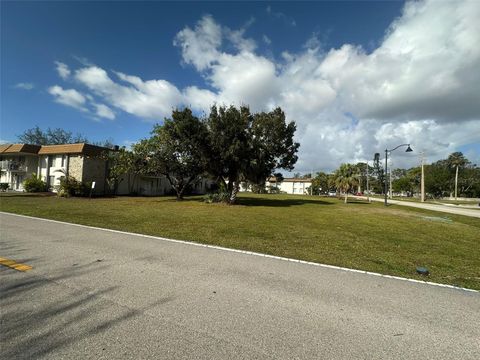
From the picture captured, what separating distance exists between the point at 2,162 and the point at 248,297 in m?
45.6

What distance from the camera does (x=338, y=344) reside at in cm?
312

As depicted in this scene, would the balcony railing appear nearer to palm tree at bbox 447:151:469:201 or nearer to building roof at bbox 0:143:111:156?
building roof at bbox 0:143:111:156

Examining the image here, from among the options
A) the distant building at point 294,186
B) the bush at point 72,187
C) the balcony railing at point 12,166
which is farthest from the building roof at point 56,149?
the distant building at point 294,186

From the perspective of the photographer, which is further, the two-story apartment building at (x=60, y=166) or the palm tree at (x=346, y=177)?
the palm tree at (x=346, y=177)

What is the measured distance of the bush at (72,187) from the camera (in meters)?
28.5

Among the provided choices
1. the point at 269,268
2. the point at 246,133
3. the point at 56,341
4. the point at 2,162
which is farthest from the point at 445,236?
the point at 2,162

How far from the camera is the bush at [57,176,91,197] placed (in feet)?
93.4

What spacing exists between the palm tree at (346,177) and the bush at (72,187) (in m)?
33.1

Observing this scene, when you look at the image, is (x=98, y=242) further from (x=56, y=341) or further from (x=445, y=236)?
(x=445, y=236)

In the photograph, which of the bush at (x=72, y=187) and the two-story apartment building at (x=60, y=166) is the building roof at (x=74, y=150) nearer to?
the two-story apartment building at (x=60, y=166)

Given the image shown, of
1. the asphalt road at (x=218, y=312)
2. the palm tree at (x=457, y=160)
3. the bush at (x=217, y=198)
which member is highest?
the palm tree at (x=457, y=160)

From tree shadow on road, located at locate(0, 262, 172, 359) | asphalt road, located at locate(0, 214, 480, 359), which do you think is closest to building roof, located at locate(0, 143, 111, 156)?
asphalt road, located at locate(0, 214, 480, 359)

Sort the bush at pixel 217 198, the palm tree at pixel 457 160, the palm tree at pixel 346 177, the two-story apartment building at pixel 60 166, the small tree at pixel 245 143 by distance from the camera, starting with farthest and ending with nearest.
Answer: the palm tree at pixel 457 160, the palm tree at pixel 346 177, the two-story apartment building at pixel 60 166, the bush at pixel 217 198, the small tree at pixel 245 143

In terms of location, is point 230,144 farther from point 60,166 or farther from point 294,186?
point 294,186
